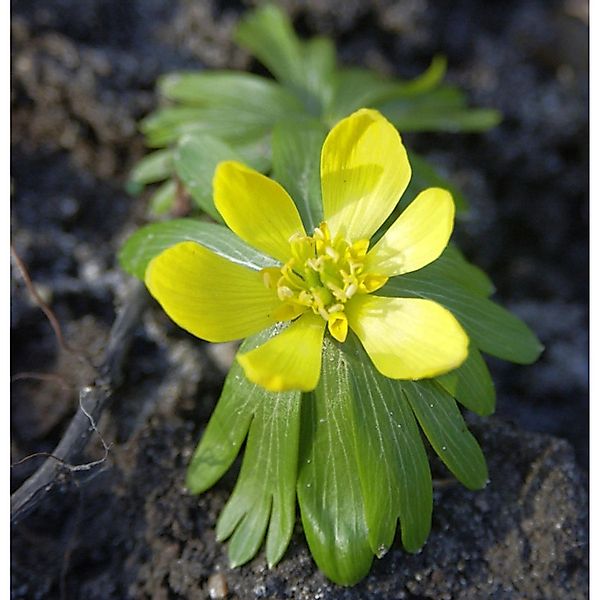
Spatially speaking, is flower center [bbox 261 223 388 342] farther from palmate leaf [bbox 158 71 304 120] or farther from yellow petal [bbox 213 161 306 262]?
palmate leaf [bbox 158 71 304 120]

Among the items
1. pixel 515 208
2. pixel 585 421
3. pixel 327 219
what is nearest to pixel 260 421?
pixel 327 219

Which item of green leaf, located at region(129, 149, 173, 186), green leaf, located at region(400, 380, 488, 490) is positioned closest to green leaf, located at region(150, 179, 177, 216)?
green leaf, located at region(129, 149, 173, 186)

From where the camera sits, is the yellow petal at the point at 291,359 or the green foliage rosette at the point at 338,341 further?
the green foliage rosette at the point at 338,341

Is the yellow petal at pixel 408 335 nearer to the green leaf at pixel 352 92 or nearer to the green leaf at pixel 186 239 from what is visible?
the green leaf at pixel 186 239

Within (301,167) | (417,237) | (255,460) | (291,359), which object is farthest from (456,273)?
(255,460)

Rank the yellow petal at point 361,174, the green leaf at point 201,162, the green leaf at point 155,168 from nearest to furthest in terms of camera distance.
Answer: the yellow petal at point 361,174 → the green leaf at point 201,162 → the green leaf at point 155,168

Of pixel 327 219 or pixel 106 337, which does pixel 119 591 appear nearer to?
pixel 106 337

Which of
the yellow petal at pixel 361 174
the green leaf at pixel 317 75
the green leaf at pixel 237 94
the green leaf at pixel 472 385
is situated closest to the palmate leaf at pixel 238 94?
the green leaf at pixel 237 94
